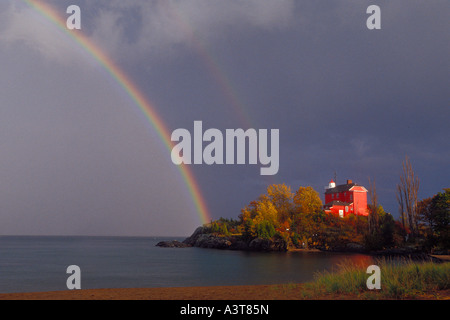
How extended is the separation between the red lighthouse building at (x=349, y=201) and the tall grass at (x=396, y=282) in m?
84.4

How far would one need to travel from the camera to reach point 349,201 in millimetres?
105312

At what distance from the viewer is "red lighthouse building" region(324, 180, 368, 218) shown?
103 meters

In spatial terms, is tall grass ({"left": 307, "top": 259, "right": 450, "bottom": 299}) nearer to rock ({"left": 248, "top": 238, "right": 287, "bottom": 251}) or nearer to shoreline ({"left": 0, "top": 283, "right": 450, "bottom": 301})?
shoreline ({"left": 0, "top": 283, "right": 450, "bottom": 301})

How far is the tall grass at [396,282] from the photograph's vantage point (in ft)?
51.9

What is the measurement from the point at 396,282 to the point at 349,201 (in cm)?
9309

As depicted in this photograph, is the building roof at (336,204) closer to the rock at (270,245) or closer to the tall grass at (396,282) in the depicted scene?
the rock at (270,245)

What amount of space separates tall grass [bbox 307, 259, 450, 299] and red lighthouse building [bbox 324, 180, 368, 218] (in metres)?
84.4

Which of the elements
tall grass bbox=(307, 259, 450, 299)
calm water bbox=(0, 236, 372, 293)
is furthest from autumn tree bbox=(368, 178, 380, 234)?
tall grass bbox=(307, 259, 450, 299)

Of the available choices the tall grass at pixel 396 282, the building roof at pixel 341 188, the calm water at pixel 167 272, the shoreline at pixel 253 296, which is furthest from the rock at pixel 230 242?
the tall grass at pixel 396 282

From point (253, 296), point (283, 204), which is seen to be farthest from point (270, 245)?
point (253, 296)
